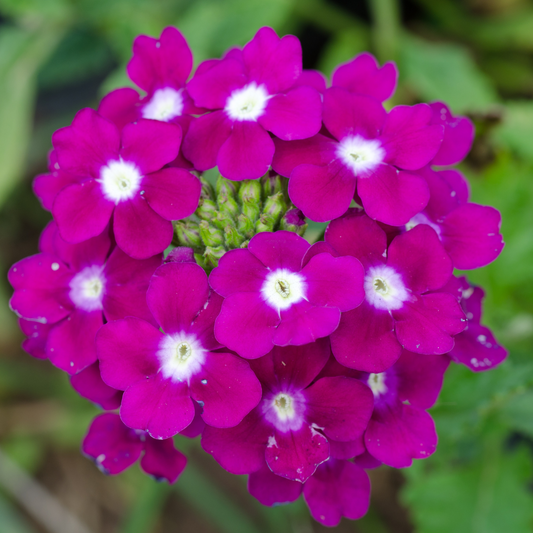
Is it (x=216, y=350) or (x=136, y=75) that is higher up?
(x=136, y=75)

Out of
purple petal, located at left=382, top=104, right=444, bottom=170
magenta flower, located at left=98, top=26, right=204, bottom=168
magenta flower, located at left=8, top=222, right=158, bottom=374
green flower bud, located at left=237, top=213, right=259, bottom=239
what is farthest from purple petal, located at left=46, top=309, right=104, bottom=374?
purple petal, located at left=382, top=104, right=444, bottom=170

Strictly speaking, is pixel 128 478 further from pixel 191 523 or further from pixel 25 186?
pixel 25 186

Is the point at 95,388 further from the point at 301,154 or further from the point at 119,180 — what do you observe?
the point at 301,154

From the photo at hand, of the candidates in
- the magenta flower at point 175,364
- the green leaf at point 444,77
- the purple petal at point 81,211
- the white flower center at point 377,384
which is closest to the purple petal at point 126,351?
the magenta flower at point 175,364

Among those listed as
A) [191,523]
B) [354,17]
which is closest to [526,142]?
[354,17]

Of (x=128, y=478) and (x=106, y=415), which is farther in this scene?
(x=128, y=478)

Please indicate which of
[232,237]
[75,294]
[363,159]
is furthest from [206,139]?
[75,294]

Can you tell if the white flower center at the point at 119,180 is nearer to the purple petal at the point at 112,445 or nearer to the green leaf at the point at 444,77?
the purple petal at the point at 112,445
